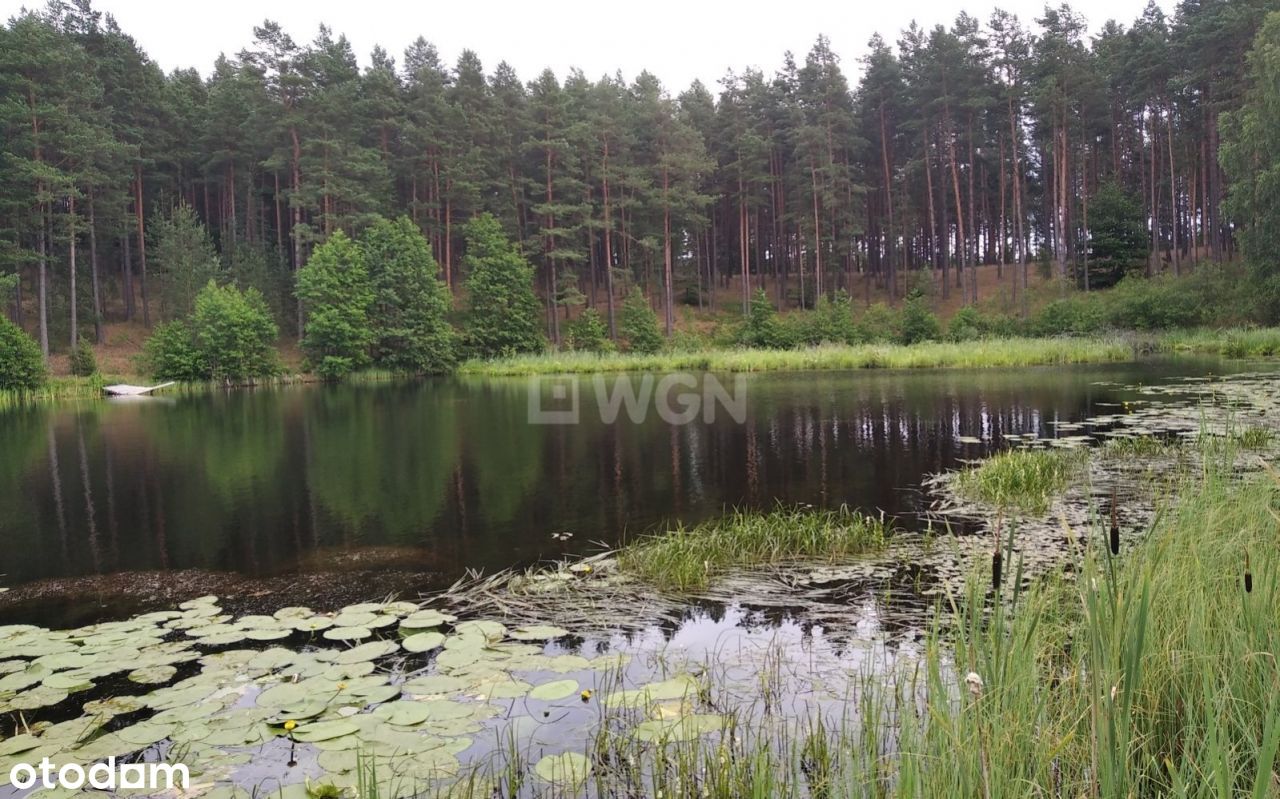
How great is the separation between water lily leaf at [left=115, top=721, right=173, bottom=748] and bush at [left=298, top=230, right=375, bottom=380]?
3841 cm

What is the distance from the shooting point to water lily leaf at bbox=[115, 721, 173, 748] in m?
3.80

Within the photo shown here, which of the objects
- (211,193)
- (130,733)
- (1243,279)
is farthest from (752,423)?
(211,193)

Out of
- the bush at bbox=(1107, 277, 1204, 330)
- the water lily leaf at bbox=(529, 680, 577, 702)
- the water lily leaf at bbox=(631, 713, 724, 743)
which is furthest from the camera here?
the bush at bbox=(1107, 277, 1204, 330)

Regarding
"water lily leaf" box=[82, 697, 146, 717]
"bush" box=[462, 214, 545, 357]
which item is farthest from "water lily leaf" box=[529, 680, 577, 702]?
"bush" box=[462, 214, 545, 357]

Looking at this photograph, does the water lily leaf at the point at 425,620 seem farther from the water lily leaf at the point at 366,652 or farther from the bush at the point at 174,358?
the bush at the point at 174,358

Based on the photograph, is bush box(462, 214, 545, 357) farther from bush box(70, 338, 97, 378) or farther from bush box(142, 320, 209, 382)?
bush box(70, 338, 97, 378)

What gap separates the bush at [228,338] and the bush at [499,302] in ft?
35.9

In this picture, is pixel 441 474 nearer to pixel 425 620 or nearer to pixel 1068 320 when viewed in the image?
pixel 425 620

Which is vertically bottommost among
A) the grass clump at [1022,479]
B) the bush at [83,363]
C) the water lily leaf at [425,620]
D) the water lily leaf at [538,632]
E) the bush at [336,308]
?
the water lily leaf at [538,632]

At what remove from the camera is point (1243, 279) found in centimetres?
3416

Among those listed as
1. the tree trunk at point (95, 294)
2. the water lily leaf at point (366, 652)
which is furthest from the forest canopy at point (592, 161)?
the water lily leaf at point (366, 652)

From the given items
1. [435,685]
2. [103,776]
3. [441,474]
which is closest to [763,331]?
[441,474]

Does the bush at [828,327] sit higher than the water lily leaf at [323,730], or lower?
higher

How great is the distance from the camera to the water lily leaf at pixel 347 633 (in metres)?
5.32
